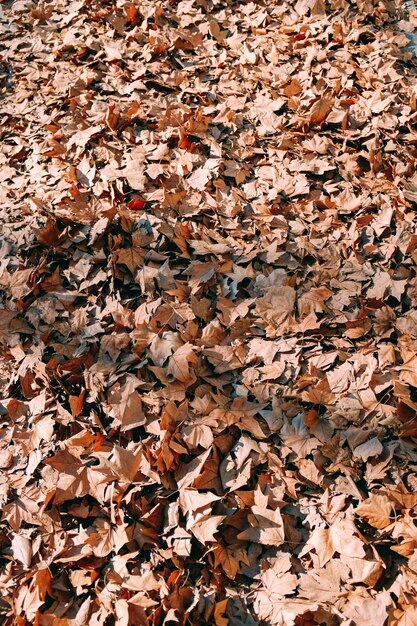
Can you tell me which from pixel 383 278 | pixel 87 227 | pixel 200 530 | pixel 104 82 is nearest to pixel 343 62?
pixel 104 82

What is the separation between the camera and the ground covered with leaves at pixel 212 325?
179cm

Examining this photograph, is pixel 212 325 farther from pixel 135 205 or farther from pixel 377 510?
pixel 377 510

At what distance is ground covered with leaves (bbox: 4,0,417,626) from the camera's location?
1790mm

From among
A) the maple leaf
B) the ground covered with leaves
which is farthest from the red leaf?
the maple leaf

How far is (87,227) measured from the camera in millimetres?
2643

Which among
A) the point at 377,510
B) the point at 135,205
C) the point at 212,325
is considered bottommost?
the point at 377,510

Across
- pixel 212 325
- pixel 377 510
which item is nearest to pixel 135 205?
pixel 212 325

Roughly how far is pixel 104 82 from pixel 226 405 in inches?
95.0

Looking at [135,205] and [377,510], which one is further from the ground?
[135,205]

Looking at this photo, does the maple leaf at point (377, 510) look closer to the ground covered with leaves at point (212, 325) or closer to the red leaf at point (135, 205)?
the ground covered with leaves at point (212, 325)

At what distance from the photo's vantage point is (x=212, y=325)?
2340 millimetres

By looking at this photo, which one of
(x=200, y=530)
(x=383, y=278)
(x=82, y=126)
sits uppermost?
(x=82, y=126)

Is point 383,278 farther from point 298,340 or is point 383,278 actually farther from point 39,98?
point 39,98

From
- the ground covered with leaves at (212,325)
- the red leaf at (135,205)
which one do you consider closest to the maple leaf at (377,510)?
the ground covered with leaves at (212,325)
